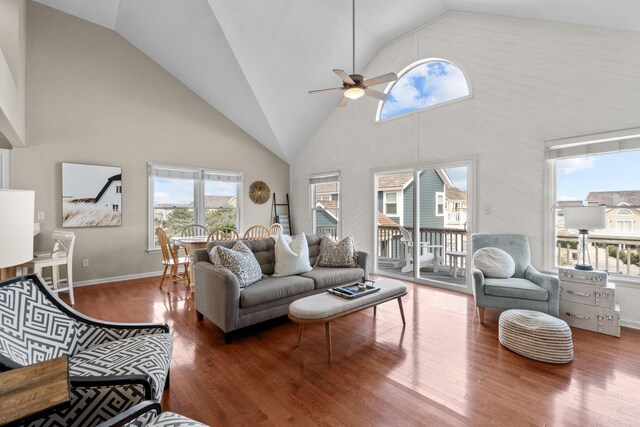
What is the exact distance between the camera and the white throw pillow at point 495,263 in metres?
3.40

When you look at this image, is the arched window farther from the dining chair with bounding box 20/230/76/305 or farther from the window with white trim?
the dining chair with bounding box 20/230/76/305

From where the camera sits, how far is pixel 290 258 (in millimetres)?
3557

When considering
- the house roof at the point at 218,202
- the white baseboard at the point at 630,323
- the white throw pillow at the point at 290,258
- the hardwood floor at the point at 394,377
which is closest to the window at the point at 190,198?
the house roof at the point at 218,202

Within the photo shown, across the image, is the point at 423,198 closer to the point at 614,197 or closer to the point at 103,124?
the point at 614,197

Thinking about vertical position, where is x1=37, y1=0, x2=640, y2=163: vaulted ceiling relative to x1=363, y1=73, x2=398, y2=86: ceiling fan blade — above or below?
above

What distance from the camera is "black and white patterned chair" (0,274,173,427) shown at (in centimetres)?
132

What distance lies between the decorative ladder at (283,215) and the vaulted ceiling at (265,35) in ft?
6.73

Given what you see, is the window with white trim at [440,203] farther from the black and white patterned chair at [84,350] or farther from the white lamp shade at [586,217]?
the black and white patterned chair at [84,350]

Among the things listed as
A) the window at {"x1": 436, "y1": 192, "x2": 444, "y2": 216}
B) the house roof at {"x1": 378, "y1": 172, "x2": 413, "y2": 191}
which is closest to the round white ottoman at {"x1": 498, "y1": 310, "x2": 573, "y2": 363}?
the window at {"x1": 436, "y1": 192, "x2": 444, "y2": 216}

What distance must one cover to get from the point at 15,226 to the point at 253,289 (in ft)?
6.31

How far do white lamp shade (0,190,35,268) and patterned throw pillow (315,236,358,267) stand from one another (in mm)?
3064

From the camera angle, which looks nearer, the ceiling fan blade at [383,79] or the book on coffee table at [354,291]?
the book on coffee table at [354,291]

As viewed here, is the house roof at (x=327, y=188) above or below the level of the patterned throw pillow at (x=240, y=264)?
above

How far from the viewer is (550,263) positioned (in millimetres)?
3666
